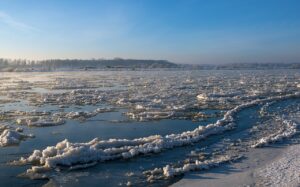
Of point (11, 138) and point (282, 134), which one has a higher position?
point (282, 134)

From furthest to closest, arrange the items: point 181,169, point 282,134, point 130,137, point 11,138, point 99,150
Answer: point 130,137 → point 282,134 → point 11,138 → point 99,150 → point 181,169

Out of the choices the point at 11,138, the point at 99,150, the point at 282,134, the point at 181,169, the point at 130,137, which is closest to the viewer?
the point at 181,169

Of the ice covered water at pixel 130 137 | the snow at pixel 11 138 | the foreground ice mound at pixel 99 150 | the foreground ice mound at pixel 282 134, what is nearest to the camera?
the ice covered water at pixel 130 137

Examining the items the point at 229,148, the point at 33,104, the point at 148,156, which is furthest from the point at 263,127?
the point at 33,104

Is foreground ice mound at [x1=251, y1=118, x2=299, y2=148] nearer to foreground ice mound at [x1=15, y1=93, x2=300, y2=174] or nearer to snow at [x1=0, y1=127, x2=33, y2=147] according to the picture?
foreground ice mound at [x1=15, y1=93, x2=300, y2=174]

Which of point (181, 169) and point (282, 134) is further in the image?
point (282, 134)

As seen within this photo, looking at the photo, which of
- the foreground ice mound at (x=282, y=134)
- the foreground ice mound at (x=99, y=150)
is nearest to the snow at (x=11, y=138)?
the foreground ice mound at (x=99, y=150)

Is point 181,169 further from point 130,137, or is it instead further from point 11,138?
point 11,138

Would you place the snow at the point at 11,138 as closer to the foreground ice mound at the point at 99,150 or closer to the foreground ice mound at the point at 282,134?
the foreground ice mound at the point at 99,150

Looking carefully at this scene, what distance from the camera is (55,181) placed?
28.3ft

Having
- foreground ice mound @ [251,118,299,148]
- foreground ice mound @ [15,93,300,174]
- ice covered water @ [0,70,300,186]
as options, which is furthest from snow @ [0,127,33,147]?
foreground ice mound @ [251,118,299,148]

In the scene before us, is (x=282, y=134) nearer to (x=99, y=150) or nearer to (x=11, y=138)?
(x=99, y=150)

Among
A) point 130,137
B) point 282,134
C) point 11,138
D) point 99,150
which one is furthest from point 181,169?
point 11,138

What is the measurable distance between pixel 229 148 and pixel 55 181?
5.06 meters
